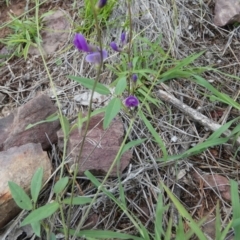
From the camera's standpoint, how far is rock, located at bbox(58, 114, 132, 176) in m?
1.63

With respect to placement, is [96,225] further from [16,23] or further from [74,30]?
[16,23]

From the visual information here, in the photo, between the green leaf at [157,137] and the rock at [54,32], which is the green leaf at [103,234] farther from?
the rock at [54,32]

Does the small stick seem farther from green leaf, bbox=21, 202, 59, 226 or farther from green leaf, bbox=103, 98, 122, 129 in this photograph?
green leaf, bbox=21, 202, 59, 226

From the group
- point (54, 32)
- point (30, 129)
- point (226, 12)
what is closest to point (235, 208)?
point (30, 129)

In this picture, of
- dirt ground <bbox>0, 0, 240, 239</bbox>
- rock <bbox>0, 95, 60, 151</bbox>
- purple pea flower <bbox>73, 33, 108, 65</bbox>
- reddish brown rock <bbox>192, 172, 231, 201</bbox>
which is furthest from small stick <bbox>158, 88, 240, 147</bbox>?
purple pea flower <bbox>73, 33, 108, 65</bbox>

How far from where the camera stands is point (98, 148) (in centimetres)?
167

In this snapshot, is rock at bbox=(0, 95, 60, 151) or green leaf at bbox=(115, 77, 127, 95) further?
rock at bbox=(0, 95, 60, 151)

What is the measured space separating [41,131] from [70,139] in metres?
0.13

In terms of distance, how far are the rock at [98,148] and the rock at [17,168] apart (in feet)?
0.32

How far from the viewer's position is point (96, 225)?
155 centimetres

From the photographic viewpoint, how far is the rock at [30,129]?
175 centimetres

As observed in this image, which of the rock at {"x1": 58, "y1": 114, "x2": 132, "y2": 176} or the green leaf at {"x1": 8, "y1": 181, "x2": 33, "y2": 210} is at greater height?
the green leaf at {"x1": 8, "y1": 181, "x2": 33, "y2": 210}

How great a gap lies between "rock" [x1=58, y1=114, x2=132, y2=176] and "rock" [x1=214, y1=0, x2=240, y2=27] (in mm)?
787

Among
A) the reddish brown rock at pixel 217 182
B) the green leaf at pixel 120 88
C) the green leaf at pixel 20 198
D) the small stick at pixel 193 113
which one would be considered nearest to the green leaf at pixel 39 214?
the green leaf at pixel 20 198
